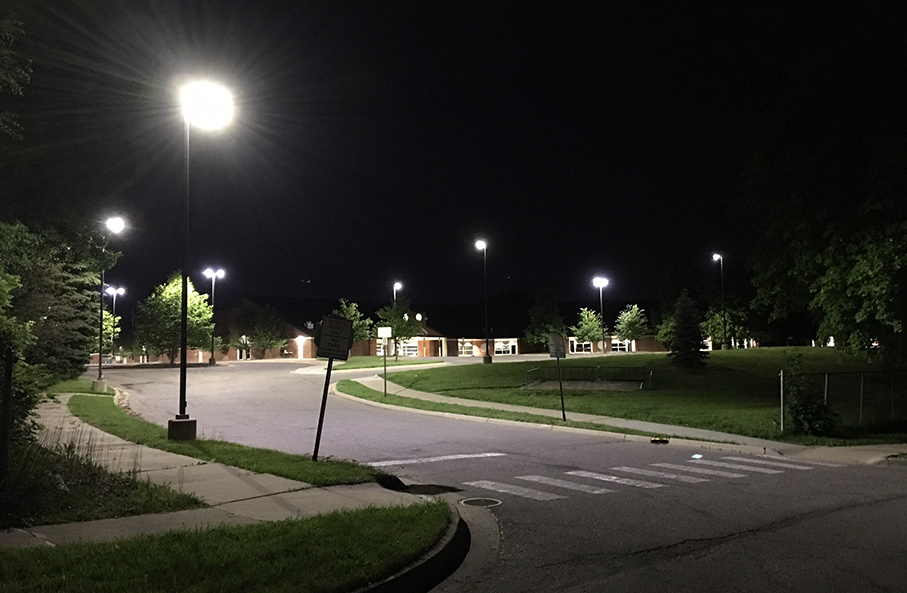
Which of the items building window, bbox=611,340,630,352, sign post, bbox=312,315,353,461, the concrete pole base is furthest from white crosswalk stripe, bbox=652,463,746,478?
building window, bbox=611,340,630,352

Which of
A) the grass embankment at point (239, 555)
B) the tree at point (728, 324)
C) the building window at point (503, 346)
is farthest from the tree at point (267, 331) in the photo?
the grass embankment at point (239, 555)

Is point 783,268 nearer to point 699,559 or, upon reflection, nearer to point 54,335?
point 699,559

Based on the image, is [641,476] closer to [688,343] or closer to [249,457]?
[249,457]

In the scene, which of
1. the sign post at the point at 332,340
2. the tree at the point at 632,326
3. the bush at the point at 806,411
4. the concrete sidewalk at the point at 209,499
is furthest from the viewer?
the tree at the point at 632,326

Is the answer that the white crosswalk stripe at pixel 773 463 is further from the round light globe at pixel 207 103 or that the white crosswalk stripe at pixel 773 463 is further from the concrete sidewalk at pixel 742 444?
the round light globe at pixel 207 103

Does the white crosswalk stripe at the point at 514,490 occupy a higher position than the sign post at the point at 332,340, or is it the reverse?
the sign post at the point at 332,340

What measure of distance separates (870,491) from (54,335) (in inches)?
1433

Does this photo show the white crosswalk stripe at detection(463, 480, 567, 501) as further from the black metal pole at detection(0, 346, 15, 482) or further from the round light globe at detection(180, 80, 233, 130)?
the round light globe at detection(180, 80, 233, 130)

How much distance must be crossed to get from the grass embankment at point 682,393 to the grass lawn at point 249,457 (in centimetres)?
981

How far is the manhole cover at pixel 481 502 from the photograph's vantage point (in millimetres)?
9539

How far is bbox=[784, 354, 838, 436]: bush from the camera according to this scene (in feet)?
57.0

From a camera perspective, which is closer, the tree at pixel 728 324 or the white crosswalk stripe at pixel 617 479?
the white crosswalk stripe at pixel 617 479

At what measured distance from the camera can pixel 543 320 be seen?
274ft

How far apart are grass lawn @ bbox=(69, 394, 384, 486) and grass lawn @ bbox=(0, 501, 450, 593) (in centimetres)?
316
